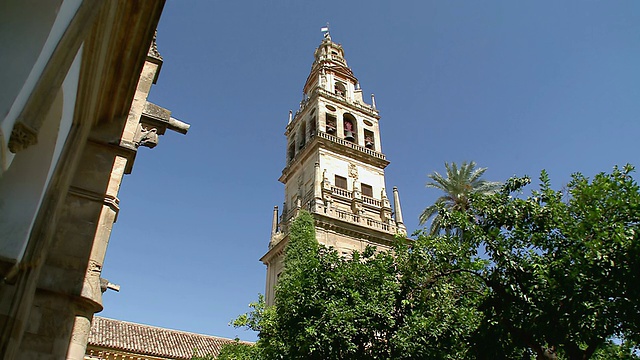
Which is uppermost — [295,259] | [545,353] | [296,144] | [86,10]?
[296,144]

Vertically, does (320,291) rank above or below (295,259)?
below

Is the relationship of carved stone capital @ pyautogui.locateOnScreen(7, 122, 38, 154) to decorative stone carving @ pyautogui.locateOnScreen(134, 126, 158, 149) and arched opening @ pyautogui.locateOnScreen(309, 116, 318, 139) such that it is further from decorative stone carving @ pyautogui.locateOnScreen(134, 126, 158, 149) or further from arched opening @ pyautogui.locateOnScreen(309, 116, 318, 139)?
arched opening @ pyautogui.locateOnScreen(309, 116, 318, 139)

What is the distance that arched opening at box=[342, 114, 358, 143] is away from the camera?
3331 cm

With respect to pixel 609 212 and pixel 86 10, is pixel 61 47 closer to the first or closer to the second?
pixel 86 10

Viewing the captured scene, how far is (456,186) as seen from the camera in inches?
938

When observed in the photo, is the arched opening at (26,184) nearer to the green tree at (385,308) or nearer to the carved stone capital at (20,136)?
the carved stone capital at (20,136)

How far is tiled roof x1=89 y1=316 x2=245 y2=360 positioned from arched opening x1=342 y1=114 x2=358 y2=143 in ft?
57.5

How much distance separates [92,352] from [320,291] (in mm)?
17023

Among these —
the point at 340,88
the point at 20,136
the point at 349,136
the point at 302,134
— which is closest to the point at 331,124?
the point at 349,136

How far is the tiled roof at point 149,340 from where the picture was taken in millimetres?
24844

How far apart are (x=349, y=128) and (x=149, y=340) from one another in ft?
67.3

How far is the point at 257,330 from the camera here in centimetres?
1639

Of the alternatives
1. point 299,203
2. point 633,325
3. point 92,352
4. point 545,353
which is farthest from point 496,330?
point 92,352

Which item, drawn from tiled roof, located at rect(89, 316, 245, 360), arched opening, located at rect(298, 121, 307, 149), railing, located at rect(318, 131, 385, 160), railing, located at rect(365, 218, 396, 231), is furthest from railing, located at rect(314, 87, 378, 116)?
tiled roof, located at rect(89, 316, 245, 360)
